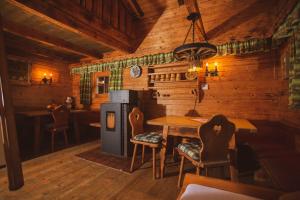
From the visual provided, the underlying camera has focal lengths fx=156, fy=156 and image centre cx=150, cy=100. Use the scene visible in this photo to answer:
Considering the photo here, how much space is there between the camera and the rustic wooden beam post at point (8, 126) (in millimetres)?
493

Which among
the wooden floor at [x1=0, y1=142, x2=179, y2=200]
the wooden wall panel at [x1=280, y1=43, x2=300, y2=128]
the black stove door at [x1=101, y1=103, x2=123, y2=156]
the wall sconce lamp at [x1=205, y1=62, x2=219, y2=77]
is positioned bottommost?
the wooden floor at [x1=0, y1=142, x2=179, y2=200]

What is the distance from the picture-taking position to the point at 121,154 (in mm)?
3188

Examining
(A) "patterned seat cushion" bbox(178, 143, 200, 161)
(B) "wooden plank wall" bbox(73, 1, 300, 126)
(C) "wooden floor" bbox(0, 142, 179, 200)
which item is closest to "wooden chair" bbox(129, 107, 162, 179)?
(C) "wooden floor" bbox(0, 142, 179, 200)

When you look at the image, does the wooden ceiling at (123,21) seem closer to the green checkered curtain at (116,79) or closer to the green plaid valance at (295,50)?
the green plaid valance at (295,50)

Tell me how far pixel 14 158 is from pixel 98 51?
184 inches

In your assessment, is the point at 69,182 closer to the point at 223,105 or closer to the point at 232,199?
the point at 232,199

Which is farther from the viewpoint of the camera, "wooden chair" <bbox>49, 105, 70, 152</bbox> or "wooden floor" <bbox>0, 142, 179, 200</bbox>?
"wooden chair" <bbox>49, 105, 70, 152</bbox>

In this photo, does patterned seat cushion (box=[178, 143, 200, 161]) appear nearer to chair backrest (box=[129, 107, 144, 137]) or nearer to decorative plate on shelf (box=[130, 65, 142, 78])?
chair backrest (box=[129, 107, 144, 137])

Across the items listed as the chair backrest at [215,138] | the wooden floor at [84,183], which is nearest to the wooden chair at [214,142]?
the chair backrest at [215,138]

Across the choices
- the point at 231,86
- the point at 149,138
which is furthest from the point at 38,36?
the point at 231,86

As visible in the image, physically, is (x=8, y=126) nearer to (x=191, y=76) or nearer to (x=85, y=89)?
(x=191, y=76)

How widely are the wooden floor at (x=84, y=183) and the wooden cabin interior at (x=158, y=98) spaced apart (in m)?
0.02

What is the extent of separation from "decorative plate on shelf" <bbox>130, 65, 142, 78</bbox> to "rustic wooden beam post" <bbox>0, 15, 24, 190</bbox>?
11.8 ft

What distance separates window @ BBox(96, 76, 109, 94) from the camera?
16.1ft
